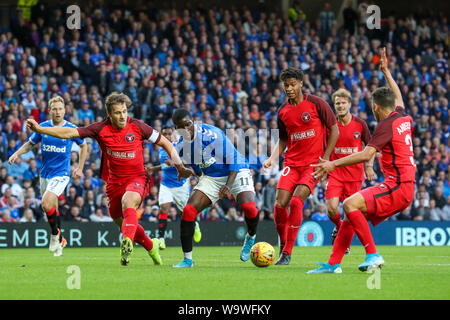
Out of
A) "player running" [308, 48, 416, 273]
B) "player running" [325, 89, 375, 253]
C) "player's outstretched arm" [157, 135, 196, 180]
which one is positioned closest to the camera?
"player running" [308, 48, 416, 273]

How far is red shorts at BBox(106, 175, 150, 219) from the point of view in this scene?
10492 mm

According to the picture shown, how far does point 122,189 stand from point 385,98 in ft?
12.5

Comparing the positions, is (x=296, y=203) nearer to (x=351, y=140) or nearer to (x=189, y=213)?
(x=189, y=213)

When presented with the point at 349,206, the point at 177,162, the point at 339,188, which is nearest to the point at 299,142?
the point at 177,162

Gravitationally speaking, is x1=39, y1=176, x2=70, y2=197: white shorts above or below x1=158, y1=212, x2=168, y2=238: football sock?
above

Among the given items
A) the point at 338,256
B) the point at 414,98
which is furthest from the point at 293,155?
the point at 414,98

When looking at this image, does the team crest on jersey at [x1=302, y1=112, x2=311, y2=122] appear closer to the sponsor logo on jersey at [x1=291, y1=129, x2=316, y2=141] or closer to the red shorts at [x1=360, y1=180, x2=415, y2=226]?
the sponsor logo on jersey at [x1=291, y1=129, x2=316, y2=141]

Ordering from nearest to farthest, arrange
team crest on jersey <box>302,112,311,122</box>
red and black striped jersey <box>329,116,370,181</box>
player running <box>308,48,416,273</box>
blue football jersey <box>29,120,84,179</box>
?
player running <box>308,48,416,273</box> → team crest on jersey <box>302,112,311,122</box> → red and black striped jersey <box>329,116,370,181</box> → blue football jersey <box>29,120,84,179</box>

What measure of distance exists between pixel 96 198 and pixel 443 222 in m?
9.09

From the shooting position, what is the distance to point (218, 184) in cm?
1101

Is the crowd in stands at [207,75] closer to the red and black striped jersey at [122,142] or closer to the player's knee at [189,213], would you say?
the red and black striped jersey at [122,142]

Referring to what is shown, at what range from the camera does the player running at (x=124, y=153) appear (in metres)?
10.1

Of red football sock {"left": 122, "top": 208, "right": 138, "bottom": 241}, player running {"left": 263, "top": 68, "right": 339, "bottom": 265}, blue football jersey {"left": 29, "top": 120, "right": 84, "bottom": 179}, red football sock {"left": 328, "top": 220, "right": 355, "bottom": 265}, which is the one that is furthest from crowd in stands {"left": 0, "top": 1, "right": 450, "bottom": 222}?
red football sock {"left": 328, "top": 220, "right": 355, "bottom": 265}

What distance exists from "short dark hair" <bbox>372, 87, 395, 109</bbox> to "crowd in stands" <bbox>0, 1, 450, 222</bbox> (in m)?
11.1
